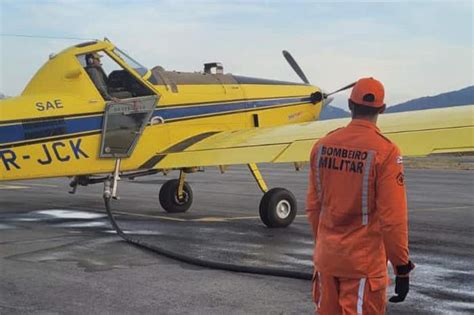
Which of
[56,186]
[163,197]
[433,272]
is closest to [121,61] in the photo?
[163,197]

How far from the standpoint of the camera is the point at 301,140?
32.6 feet

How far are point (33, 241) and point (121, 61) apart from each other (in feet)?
11.5

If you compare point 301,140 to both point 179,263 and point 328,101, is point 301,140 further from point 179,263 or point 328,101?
point 328,101

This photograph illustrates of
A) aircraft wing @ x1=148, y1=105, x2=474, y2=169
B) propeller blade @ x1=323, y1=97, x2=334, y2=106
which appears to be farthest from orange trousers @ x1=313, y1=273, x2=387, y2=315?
propeller blade @ x1=323, y1=97, x2=334, y2=106

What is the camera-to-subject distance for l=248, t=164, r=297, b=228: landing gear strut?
10.2 metres

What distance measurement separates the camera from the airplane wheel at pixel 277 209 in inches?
404

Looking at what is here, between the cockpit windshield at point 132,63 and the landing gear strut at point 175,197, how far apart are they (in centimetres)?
221

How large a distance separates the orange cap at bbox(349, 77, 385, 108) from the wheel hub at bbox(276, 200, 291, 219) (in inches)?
261

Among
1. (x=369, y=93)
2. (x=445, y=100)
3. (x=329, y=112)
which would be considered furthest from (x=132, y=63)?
(x=445, y=100)

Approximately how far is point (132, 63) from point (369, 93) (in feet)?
25.6

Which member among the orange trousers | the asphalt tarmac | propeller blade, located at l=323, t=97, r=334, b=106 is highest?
propeller blade, located at l=323, t=97, r=334, b=106

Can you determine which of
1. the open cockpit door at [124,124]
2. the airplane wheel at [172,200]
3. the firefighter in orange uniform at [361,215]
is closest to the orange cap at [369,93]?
the firefighter in orange uniform at [361,215]

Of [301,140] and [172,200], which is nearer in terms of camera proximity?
[301,140]

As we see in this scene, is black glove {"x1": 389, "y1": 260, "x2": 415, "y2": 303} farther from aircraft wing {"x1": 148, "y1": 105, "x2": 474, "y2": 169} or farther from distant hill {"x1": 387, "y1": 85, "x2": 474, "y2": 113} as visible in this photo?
distant hill {"x1": 387, "y1": 85, "x2": 474, "y2": 113}
